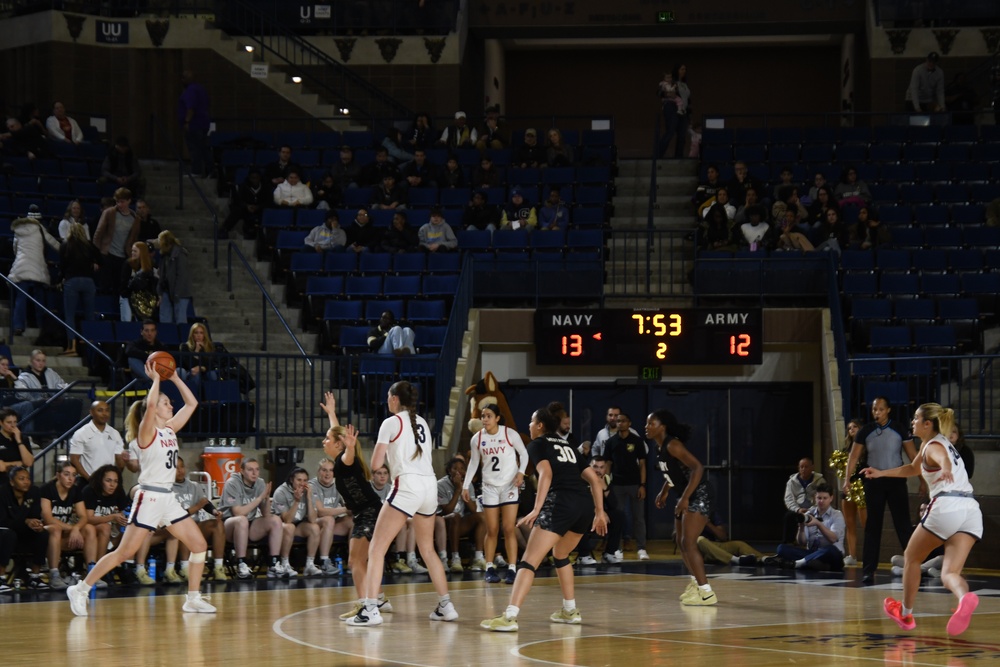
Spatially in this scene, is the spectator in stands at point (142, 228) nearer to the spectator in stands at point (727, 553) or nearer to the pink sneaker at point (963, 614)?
the spectator in stands at point (727, 553)

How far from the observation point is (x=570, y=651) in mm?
10023

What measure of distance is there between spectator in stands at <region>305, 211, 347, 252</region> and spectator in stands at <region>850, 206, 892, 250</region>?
7669mm

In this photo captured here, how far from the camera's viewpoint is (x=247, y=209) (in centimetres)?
2400

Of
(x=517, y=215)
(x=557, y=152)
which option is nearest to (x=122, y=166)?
(x=517, y=215)

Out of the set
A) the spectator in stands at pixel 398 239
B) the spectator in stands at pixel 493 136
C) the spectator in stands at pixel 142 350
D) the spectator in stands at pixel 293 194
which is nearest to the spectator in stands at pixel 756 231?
the spectator in stands at pixel 398 239

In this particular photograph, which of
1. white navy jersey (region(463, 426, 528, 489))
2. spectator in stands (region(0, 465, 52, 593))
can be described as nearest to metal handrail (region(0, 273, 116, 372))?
spectator in stands (region(0, 465, 52, 593))

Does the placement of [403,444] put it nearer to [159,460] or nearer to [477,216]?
[159,460]

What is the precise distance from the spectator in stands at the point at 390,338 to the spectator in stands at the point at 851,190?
7.45m

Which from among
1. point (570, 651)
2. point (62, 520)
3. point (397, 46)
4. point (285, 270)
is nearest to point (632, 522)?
point (285, 270)

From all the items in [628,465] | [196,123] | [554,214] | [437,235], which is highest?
[196,123]

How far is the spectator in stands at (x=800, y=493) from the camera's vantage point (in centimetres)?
1853

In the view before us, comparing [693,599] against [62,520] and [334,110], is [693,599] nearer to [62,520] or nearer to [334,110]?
[62,520]

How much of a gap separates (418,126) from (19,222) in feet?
26.4

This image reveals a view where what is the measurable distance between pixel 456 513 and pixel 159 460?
6008mm
